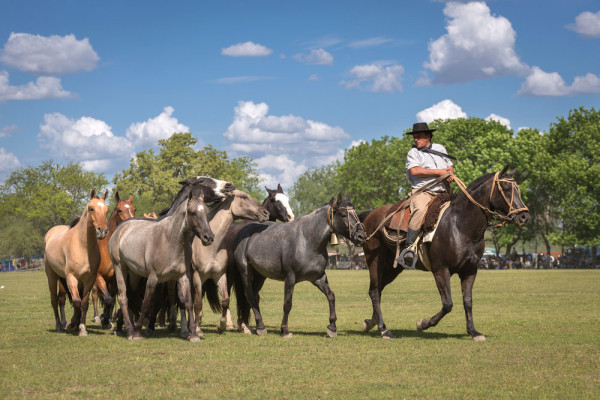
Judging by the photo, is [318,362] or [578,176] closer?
[318,362]

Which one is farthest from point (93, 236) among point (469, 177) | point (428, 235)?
point (469, 177)

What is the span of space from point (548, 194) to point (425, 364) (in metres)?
67.4

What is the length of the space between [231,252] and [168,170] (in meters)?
69.3

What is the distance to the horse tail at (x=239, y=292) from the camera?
1612 centimetres

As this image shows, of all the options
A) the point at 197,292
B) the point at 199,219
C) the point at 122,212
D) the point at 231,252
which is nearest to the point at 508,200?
the point at 199,219

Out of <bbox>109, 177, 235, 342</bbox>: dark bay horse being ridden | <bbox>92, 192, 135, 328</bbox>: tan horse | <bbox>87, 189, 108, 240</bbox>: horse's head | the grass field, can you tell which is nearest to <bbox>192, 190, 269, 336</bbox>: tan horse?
<bbox>109, 177, 235, 342</bbox>: dark bay horse being ridden

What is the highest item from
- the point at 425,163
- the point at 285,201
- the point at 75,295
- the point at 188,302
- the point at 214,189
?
Answer: the point at 425,163

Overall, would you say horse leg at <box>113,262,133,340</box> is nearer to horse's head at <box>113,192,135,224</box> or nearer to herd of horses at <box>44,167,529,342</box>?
herd of horses at <box>44,167,529,342</box>

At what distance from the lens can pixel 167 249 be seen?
1416 cm

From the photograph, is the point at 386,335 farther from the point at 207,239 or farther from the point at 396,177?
the point at 396,177

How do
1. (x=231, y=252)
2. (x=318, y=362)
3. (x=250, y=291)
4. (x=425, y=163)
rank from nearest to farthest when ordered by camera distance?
(x=318, y=362), (x=425, y=163), (x=250, y=291), (x=231, y=252)

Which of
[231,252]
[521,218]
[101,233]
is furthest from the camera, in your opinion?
[231,252]

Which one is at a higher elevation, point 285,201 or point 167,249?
point 285,201

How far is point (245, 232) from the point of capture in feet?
53.1
